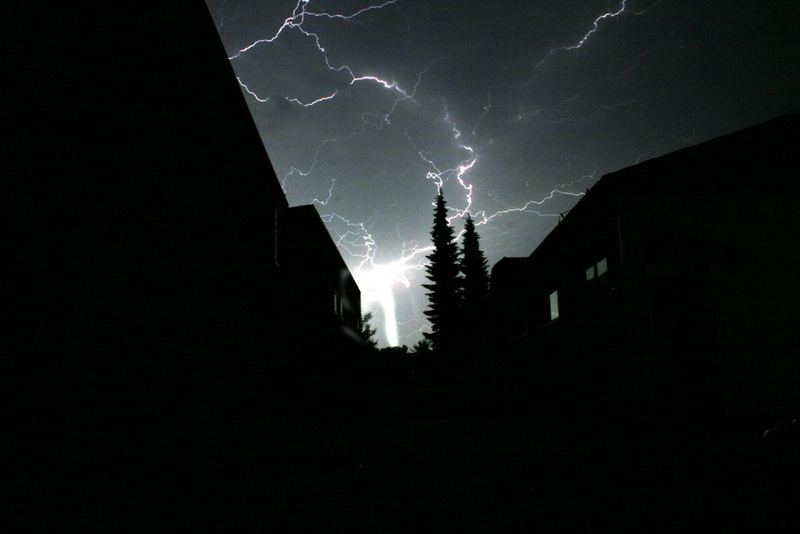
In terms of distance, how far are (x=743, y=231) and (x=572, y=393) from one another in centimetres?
397

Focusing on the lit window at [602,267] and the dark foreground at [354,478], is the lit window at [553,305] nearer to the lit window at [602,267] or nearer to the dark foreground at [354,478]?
the lit window at [602,267]

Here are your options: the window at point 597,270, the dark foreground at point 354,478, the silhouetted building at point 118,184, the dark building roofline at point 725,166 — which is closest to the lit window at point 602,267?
the window at point 597,270

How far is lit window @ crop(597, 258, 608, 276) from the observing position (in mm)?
10235

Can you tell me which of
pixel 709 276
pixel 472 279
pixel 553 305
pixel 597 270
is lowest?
pixel 709 276

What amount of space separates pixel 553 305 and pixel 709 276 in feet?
21.5

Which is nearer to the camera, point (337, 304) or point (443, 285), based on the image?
point (337, 304)

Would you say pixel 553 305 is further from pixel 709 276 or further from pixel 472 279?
pixel 472 279

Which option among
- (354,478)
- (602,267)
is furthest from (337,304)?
(354,478)

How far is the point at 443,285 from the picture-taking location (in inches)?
1511

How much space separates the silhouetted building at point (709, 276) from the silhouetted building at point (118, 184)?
20.9 ft

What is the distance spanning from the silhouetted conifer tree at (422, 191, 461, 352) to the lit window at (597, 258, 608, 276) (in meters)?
25.6

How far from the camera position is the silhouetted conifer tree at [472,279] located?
3694 centimetres

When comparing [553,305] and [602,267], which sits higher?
[602,267]

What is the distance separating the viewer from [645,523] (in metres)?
2.51
